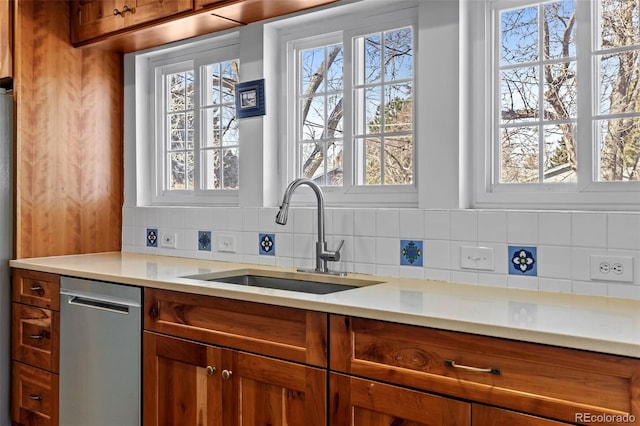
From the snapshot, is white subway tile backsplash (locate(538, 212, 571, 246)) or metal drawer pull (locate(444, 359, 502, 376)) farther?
white subway tile backsplash (locate(538, 212, 571, 246))

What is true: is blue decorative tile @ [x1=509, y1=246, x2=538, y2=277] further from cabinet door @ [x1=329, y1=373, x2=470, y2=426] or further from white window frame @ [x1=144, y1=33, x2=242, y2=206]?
white window frame @ [x1=144, y1=33, x2=242, y2=206]

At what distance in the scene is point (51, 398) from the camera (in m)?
2.62

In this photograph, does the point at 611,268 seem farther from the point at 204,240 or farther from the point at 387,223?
the point at 204,240

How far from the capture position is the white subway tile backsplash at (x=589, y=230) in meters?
1.84

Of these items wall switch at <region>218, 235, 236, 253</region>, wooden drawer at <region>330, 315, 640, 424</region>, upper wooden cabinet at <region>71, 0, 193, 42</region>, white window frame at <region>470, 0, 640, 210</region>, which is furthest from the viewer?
wall switch at <region>218, 235, 236, 253</region>

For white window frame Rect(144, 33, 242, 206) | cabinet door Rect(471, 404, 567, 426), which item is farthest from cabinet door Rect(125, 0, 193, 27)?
cabinet door Rect(471, 404, 567, 426)

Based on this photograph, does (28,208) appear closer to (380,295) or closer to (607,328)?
→ (380,295)

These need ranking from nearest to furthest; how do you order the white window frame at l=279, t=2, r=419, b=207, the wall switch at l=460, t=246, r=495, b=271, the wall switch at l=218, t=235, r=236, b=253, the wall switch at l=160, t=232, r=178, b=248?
the wall switch at l=460, t=246, r=495, b=271 < the white window frame at l=279, t=2, r=419, b=207 < the wall switch at l=218, t=235, r=236, b=253 < the wall switch at l=160, t=232, r=178, b=248

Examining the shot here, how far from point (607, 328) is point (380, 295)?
0.66 meters

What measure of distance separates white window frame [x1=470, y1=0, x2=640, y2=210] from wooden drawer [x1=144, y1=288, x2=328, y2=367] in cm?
86

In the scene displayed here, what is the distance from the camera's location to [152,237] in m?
3.19

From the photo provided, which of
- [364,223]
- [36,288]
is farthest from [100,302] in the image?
[364,223]

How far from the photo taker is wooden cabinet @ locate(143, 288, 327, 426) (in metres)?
1.74

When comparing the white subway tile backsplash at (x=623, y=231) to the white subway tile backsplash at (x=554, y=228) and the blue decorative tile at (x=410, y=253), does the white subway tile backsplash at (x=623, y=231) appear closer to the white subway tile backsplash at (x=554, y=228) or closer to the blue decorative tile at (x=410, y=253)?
the white subway tile backsplash at (x=554, y=228)
